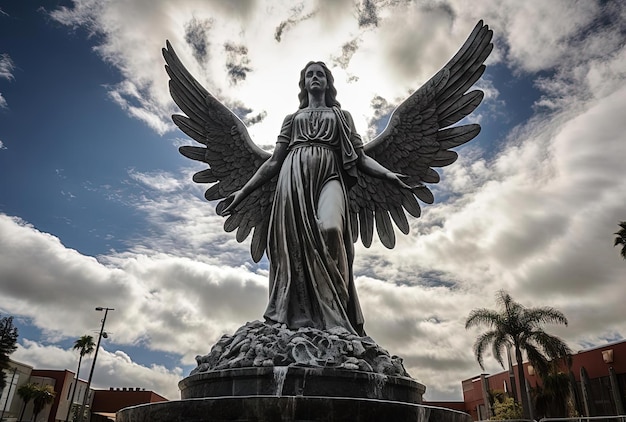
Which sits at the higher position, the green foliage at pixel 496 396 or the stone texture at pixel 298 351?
the green foliage at pixel 496 396

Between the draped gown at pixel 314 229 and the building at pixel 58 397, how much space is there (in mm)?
33301

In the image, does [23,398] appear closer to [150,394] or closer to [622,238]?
[150,394]

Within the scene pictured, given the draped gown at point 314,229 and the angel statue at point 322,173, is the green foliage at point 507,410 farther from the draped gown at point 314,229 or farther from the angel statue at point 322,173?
the draped gown at point 314,229

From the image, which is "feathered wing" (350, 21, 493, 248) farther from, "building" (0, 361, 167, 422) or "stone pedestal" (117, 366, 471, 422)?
"building" (0, 361, 167, 422)

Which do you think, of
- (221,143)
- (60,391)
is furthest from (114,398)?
(221,143)

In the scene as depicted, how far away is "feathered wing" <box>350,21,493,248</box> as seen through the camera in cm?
834

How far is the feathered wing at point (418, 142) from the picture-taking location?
8336 millimetres

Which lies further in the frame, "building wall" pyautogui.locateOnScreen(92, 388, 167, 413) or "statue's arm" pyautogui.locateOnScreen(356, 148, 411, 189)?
"building wall" pyautogui.locateOnScreen(92, 388, 167, 413)

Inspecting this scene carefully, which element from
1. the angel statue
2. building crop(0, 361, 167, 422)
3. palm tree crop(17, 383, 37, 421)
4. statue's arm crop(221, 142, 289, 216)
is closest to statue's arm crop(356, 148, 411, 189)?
the angel statue

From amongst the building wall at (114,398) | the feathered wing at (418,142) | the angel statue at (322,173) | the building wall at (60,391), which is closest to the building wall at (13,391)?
the building wall at (60,391)

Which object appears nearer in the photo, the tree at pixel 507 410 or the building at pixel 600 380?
the building at pixel 600 380

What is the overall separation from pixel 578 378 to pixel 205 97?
3397cm

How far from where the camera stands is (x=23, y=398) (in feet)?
130

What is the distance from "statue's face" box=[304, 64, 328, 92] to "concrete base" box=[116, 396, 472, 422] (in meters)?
5.25
